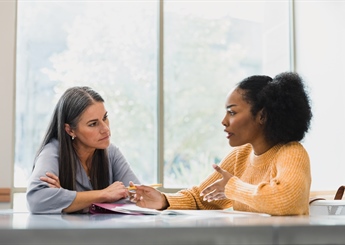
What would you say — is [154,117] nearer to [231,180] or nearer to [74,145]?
[74,145]

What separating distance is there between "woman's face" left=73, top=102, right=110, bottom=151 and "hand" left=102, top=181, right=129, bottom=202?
27cm

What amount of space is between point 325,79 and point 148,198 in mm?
3010

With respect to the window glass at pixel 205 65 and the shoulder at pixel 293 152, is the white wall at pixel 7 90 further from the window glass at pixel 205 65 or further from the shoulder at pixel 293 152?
the shoulder at pixel 293 152

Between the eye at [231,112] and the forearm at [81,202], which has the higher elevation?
the eye at [231,112]

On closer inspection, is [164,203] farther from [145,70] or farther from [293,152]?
[145,70]

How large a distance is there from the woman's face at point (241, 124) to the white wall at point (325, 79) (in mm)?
2585

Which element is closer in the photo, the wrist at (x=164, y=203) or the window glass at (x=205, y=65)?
the wrist at (x=164, y=203)

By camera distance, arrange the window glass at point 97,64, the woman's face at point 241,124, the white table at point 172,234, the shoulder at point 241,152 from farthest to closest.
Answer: the window glass at point 97,64 < the shoulder at point 241,152 < the woman's face at point 241,124 < the white table at point 172,234

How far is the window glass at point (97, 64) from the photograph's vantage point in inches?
162

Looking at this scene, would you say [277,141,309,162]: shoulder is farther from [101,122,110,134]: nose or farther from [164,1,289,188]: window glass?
[164,1,289,188]: window glass

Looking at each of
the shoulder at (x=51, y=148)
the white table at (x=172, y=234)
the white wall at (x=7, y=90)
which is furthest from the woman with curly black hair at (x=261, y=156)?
the white wall at (x=7, y=90)

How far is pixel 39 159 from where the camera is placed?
84.6 inches

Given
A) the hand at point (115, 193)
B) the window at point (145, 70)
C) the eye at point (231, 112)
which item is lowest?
the hand at point (115, 193)

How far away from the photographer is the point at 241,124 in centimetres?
203
